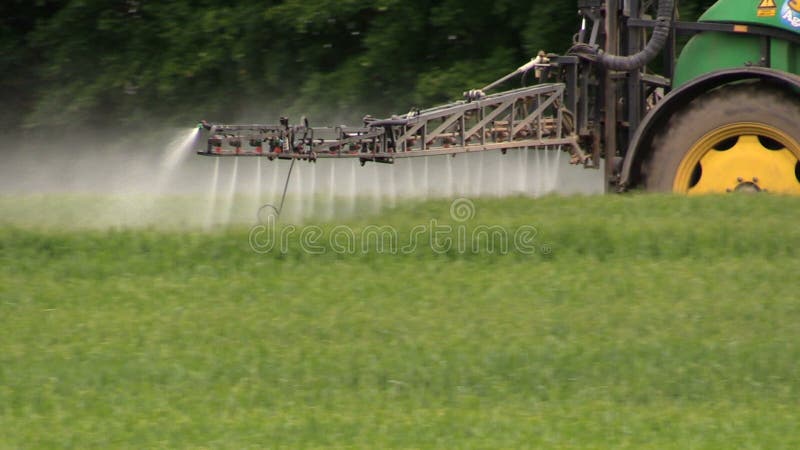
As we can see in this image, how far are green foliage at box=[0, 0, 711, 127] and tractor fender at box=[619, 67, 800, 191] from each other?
5.87 m

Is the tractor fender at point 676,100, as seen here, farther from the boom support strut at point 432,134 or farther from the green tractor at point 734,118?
the boom support strut at point 432,134

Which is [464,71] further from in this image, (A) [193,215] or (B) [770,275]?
(B) [770,275]

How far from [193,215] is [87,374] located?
4971 millimetres

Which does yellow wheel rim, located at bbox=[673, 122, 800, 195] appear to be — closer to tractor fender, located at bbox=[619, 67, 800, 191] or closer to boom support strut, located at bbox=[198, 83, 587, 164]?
tractor fender, located at bbox=[619, 67, 800, 191]

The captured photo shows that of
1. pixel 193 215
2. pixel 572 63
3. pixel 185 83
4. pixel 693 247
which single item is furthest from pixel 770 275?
pixel 185 83

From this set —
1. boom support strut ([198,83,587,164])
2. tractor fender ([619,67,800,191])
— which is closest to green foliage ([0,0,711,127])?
boom support strut ([198,83,587,164])

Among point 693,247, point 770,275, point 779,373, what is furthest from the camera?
point 693,247

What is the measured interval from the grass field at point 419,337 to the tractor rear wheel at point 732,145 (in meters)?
0.69

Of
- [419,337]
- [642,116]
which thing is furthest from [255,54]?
[419,337]

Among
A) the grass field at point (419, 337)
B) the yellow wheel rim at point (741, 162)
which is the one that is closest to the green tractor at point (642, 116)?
the yellow wheel rim at point (741, 162)

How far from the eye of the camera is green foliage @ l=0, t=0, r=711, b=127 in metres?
16.5

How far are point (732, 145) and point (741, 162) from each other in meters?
0.22

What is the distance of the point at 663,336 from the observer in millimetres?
6223

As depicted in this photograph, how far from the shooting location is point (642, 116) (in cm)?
1024
